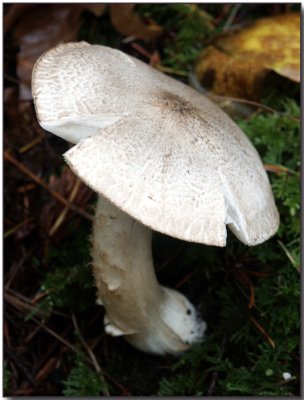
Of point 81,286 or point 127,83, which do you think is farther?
point 81,286

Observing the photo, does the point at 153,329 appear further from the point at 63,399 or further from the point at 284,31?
the point at 284,31

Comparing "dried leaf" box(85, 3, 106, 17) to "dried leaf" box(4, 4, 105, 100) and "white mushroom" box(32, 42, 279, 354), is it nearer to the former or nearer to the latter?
"dried leaf" box(4, 4, 105, 100)

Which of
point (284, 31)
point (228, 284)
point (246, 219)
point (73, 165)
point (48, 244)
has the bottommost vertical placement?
point (48, 244)

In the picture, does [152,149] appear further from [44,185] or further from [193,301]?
[44,185]

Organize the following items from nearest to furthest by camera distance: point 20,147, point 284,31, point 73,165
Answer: point 73,165 → point 284,31 → point 20,147

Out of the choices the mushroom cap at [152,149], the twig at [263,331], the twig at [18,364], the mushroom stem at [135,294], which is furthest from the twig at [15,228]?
the twig at [263,331]

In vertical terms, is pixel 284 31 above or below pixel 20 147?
above

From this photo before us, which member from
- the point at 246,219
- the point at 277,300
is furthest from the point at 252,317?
the point at 246,219
